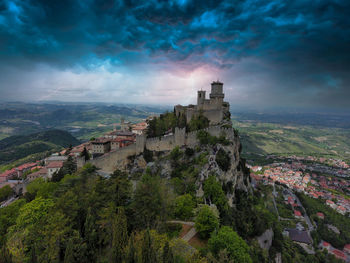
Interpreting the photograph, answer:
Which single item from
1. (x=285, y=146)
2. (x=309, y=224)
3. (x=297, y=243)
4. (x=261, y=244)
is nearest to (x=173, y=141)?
(x=261, y=244)

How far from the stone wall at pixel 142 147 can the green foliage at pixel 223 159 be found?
359 cm

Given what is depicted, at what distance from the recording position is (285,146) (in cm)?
18050

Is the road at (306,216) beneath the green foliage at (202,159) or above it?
beneath

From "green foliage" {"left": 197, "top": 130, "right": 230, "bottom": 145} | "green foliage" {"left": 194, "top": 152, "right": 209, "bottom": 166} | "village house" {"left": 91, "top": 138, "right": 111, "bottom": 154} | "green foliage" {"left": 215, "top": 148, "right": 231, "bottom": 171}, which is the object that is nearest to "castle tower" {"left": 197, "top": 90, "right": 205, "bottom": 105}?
"green foliage" {"left": 197, "top": 130, "right": 230, "bottom": 145}

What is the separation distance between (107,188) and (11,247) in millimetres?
8462

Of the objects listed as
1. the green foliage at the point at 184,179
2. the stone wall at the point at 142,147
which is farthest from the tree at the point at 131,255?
the stone wall at the point at 142,147

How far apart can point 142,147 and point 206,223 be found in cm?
1999

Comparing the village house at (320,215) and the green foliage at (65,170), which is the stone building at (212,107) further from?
the village house at (320,215)

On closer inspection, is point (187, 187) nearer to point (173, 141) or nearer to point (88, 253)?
point (173, 141)

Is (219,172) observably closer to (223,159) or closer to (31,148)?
(223,159)

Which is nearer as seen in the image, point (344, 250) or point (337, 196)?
point (344, 250)

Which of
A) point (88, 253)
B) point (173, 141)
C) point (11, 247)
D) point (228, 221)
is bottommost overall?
point (228, 221)

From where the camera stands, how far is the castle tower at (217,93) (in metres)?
38.3

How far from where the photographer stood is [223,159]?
29.8 metres
